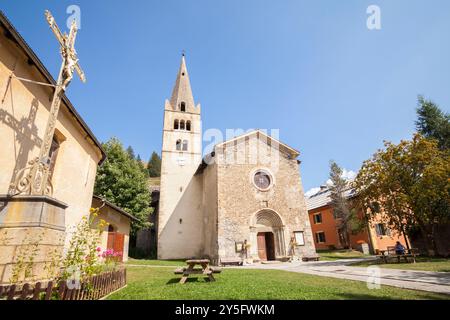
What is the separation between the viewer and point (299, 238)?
18.3 metres

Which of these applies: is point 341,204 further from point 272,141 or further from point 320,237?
point 272,141

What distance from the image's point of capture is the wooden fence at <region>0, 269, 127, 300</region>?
3545 millimetres

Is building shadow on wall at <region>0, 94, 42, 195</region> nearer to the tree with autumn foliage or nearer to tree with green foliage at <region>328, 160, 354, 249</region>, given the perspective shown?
the tree with autumn foliage

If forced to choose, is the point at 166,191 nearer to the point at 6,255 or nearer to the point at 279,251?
the point at 279,251

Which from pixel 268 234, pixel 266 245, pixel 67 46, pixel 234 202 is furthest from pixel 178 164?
pixel 67 46

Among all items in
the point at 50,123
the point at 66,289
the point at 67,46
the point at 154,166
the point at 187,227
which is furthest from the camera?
the point at 154,166

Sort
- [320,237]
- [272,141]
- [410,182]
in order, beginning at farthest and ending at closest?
[320,237] < [272,141] < [410,182]

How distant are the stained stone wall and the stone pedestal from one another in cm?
1306

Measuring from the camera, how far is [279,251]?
59.5ft

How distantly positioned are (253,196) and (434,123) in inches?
769

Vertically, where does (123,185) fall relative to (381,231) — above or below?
→ above

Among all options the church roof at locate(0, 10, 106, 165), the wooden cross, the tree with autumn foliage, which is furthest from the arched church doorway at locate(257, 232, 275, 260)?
the wooden cross

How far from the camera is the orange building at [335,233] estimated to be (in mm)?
23469

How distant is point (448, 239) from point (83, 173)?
24665 millimetres
